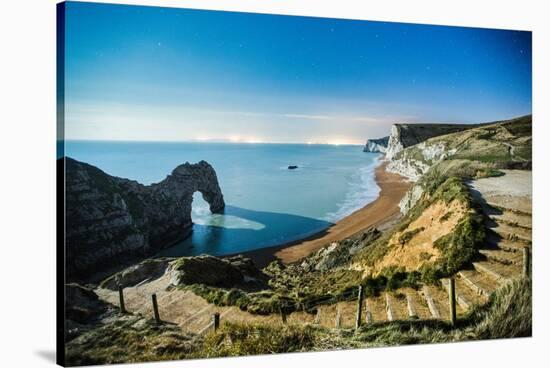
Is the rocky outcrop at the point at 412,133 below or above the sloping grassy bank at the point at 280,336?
above

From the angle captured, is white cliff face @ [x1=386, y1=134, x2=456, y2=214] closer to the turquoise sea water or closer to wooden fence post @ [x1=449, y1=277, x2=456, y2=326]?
the turquoise sea water

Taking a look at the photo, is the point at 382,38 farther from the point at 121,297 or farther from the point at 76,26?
the point at 121,297

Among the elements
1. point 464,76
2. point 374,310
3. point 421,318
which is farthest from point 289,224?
point 464,76

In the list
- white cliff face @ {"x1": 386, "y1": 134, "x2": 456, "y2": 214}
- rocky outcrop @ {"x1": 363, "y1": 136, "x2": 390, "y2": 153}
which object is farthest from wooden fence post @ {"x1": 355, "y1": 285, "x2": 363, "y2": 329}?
rocky outcrop @ {"x1": 363, "y1": 136, "x2": 390, "y2": 153}

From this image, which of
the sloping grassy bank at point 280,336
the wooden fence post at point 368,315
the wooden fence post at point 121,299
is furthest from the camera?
the wooden fence post at point 368,315

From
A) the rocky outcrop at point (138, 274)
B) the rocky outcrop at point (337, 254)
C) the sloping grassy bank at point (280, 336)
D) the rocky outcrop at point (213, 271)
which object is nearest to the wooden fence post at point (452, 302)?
the sloping grassy bank at point (280, 336)

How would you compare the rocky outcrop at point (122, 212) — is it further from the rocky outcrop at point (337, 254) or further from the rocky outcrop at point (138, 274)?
the rocky outcrop at point (337, 254)
